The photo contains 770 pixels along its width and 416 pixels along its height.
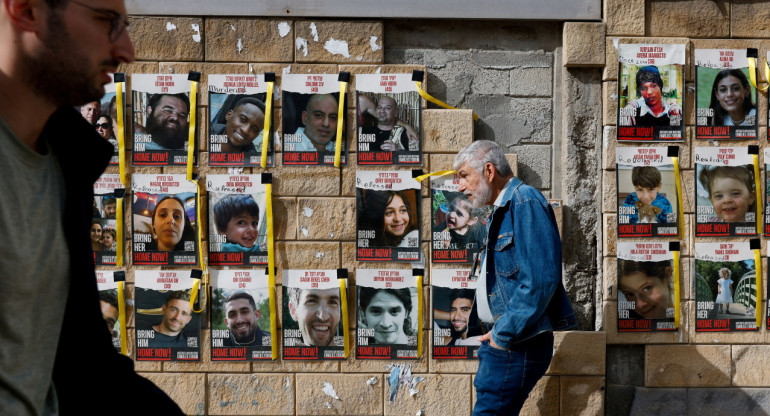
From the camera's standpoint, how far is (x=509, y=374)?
373cm

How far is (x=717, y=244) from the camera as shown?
4797mm

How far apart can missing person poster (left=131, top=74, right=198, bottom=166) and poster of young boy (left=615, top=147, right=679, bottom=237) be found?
111 inches

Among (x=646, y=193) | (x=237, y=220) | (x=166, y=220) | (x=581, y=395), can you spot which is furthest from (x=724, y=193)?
(x=166, y=220)

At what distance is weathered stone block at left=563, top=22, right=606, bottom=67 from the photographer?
475cm

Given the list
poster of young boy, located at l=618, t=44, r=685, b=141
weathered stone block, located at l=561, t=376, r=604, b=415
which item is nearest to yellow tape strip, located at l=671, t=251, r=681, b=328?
weathered stone block, located at l=561, t=376, r=604, b=415

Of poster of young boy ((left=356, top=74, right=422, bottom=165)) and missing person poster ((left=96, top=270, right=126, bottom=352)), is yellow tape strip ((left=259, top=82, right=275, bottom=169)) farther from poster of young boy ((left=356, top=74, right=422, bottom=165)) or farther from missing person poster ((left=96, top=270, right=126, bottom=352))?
missing person poster ((left=96, top=270, right=126, bottom=352))

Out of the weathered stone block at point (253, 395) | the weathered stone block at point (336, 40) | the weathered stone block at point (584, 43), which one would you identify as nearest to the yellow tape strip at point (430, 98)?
the weathered stone block at point (336, 40)

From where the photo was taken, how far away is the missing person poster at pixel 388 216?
475 centimetres

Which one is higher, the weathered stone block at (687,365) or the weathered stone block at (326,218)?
the weathered stone block at (326,218)

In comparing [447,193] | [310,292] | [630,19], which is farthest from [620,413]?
[630,19]

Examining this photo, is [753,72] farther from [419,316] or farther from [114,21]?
[114,21]

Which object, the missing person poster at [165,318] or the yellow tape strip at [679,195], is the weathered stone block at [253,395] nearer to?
the missing person poster at [165,318]

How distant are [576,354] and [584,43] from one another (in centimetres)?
201

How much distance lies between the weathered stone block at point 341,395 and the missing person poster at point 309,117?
4.62ft
